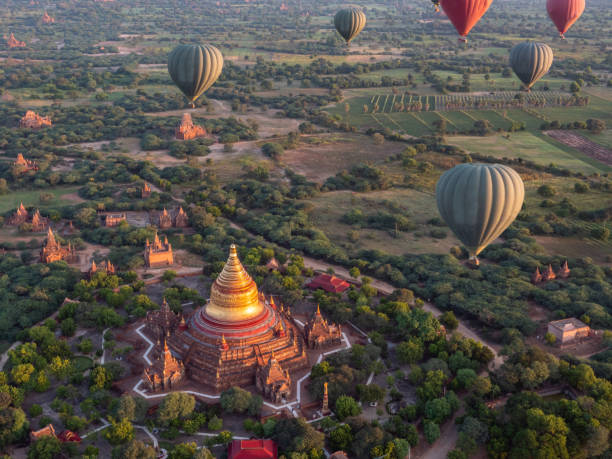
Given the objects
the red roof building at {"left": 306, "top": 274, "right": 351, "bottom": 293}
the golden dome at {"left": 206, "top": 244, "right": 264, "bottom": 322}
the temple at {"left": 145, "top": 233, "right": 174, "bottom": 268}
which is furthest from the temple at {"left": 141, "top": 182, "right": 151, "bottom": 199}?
the golden dome at {"left": 206, "top": 244, "right": 264, "bottom": 322}

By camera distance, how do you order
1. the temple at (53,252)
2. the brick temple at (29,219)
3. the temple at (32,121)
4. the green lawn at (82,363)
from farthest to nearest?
the temple at (32,121) < the brick temple at (29,219) < the temple at (53,252) < the green lawn at (82,363)

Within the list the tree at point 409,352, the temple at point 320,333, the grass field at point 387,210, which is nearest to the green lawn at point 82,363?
the temple at point 320,333

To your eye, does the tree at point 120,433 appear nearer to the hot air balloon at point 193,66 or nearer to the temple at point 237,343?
the temple at point 237,343

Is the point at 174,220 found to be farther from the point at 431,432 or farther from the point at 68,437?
the point at 431,432

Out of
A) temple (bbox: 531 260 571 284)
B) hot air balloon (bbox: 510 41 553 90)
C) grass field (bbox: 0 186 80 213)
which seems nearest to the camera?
temple (bbox: 531 260 571 284)

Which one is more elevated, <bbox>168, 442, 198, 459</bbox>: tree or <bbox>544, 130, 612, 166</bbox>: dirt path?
<bbox>544, 130, 612, 166</bbox>: dirt path

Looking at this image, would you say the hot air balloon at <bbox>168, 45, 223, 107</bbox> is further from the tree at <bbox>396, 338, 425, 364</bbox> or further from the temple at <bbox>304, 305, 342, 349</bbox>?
the tree at <bbox>396, 338, 425, 364</bbox>

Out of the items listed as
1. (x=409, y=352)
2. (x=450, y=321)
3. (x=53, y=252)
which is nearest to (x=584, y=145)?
(x=450, y=321)
